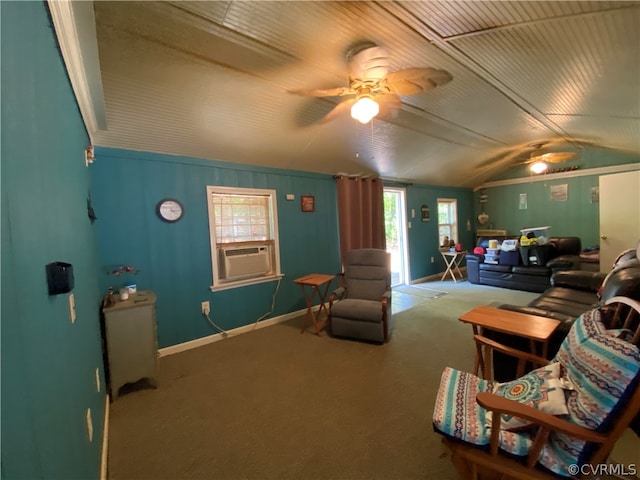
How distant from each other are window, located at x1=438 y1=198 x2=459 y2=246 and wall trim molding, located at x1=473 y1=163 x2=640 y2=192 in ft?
3.51

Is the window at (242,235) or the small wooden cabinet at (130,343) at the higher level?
the window at (242,235)

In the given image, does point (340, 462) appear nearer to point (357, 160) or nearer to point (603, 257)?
point (357, 160)

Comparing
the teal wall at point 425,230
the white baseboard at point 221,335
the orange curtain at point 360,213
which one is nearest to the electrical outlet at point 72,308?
the white baseboard at point 221,335

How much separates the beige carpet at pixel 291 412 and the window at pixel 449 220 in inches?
161

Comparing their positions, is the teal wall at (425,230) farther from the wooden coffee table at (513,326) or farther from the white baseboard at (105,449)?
the white baseboard at (105,449)

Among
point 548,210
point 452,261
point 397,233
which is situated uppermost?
point 548,210

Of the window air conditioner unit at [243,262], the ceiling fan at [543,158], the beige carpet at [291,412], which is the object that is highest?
the ceiling fan at [543,158]

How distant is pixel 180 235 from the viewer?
3.16 m

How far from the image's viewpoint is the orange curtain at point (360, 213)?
15.1 ft

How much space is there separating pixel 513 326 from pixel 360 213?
3167 millimetres

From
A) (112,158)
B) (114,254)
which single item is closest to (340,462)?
(114,254)

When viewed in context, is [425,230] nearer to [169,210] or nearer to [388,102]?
[388,102]

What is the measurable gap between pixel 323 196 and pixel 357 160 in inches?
29.1

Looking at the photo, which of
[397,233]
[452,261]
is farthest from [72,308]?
[452,261]
